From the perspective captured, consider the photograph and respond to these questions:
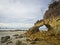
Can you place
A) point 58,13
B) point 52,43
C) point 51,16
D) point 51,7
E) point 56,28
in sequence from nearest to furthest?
1. point 52,43
2. point 56,28
3. point 58,13
4. point 51,16
5. point 51,7

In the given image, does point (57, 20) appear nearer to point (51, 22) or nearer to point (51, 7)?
point (51, 22)

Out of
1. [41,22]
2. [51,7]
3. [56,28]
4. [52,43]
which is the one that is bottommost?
[52,43]

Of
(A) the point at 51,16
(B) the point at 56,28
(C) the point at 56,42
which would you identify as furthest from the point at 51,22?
(C) the point at 56,42

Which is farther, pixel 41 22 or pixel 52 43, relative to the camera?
pixel 41 22

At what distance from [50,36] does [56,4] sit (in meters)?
4.35

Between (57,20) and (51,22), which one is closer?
(57,20)

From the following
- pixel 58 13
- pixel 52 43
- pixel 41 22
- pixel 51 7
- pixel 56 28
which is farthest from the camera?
pixel 41 22

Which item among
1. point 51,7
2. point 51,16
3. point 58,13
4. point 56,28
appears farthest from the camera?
point 51,7

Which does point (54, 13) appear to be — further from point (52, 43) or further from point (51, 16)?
point (52, 43)

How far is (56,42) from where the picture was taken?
14.6 meters

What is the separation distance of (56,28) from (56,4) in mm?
4212

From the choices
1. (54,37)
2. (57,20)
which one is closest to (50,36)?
(54,37)

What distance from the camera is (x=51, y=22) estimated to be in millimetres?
17562

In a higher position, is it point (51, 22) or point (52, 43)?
point (51, 22)
